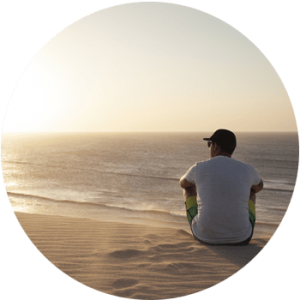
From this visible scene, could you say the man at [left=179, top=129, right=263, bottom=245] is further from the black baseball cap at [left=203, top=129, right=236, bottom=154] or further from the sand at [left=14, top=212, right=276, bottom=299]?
the sand at [left=14, top=212, right=276, bottom=299]

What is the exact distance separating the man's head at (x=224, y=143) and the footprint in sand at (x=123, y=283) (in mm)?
1231

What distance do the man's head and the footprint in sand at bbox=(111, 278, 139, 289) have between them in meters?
1.23

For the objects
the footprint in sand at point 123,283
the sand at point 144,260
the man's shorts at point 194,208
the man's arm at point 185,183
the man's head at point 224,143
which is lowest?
the footprint in sand at point 123,283

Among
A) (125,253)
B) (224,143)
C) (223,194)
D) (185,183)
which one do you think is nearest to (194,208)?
(185,183)

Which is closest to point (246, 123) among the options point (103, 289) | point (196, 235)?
point (196, 235)

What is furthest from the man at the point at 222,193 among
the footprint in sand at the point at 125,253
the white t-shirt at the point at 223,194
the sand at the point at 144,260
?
the footprint in sand at the point at 125,253

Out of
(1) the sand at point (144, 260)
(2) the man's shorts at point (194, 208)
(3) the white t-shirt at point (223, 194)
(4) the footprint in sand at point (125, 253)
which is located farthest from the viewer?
(4) the footprint in sand at point (125, 253)

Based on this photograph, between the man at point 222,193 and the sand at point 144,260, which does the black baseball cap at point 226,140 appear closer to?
the man at point 222,193

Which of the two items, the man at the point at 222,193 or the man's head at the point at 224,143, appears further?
the man's head at the point at 224,143

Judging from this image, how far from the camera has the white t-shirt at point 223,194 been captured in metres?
2.08

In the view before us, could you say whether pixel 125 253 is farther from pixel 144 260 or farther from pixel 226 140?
pixel 226 140

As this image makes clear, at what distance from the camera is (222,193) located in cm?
208

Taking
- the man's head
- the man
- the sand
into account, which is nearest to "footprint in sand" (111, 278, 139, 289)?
the sand

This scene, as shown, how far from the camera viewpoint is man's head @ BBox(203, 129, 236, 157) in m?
2.23
